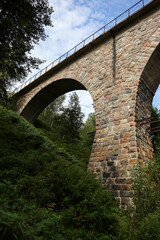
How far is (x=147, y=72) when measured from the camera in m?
6.78

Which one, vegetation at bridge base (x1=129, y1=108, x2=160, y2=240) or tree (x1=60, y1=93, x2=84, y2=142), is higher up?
tree (x1=60, y1=93, x2=84, y2=142)

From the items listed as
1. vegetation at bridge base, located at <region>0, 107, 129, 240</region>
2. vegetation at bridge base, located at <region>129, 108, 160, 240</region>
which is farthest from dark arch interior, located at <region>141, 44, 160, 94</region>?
vegetation at bridge base, located at <region>0, 107, 129, 240</region>

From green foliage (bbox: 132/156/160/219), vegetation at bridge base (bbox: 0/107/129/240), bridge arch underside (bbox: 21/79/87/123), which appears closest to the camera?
vegetation at bridge base (bbox: 0/107/129/240)

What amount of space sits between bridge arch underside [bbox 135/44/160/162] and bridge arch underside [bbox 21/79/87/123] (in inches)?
221

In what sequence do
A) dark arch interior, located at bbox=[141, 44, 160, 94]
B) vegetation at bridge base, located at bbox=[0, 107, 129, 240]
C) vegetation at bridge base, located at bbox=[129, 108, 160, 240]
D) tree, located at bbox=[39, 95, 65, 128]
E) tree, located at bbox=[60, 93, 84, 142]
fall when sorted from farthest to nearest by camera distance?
tree, located at bbox=[39, 95, 65, 128], tree, located at bbox=[60, 93, 84, 142], dark arch interior, located at bbox=[141, 44, 160, 94], vegetation at bridge base, located at bbox=[0, 107, 129, 240], vegetation at bridge base, located at bbox=[129, 108, 160, 240]

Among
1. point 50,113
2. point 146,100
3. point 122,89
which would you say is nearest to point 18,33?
point 122,89

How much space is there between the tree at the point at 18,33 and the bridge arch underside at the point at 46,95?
487 cm

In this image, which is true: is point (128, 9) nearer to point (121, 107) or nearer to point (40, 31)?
point (40, 31)

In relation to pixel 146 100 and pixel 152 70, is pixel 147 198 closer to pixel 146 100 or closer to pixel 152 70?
pixel 146 100

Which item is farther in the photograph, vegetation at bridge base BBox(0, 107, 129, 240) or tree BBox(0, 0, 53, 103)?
tree BBox(0, 0, 53, 103)

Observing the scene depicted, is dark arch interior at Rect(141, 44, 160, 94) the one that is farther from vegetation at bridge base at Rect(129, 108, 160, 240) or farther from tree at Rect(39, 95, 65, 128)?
tree at Rect(39, 95, 65, 128)

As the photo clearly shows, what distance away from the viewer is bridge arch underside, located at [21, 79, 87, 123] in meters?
12.5

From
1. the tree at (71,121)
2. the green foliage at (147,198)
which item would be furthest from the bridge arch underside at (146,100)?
the tree at (71,121)

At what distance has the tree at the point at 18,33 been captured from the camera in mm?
5664
